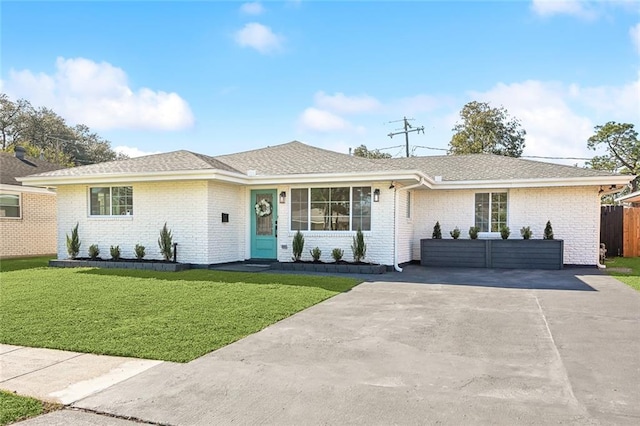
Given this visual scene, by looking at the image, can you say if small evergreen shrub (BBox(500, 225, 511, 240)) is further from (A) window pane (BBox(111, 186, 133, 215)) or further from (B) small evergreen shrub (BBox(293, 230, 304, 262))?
(A) window pane (BBox(111, 186, 133, 215))

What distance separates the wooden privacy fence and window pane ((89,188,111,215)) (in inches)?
670

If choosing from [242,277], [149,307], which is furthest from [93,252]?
[149,307]

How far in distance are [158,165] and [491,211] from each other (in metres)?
9.83

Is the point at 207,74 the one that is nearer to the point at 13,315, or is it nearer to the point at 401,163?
the point at 401,163

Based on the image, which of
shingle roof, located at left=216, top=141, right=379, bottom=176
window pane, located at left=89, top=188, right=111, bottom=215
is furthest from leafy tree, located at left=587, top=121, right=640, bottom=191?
window pane, located at left=89, top=188, right=111, bottom=215

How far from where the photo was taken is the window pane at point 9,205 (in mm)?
15375

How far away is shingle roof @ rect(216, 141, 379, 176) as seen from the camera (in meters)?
12.4

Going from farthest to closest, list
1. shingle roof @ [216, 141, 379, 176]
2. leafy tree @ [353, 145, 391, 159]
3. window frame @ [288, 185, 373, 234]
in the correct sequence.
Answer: leafy tree @ [353, 145, 391, 159] → shingle roof @ [216, 141, 379, 176] → window frame @ [288, 185, 373, 234]

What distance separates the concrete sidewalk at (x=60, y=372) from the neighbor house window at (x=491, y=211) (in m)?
11.4

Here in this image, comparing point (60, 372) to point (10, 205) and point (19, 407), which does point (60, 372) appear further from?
point (10, 205)

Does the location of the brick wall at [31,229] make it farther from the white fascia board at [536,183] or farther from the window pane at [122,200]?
the white fascia board at [536,183]

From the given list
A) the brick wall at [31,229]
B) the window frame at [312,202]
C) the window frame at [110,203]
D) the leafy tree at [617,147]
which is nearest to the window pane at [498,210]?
the window frame at [312,202]

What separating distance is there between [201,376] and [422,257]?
1025 cm

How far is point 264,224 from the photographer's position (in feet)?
43.8
